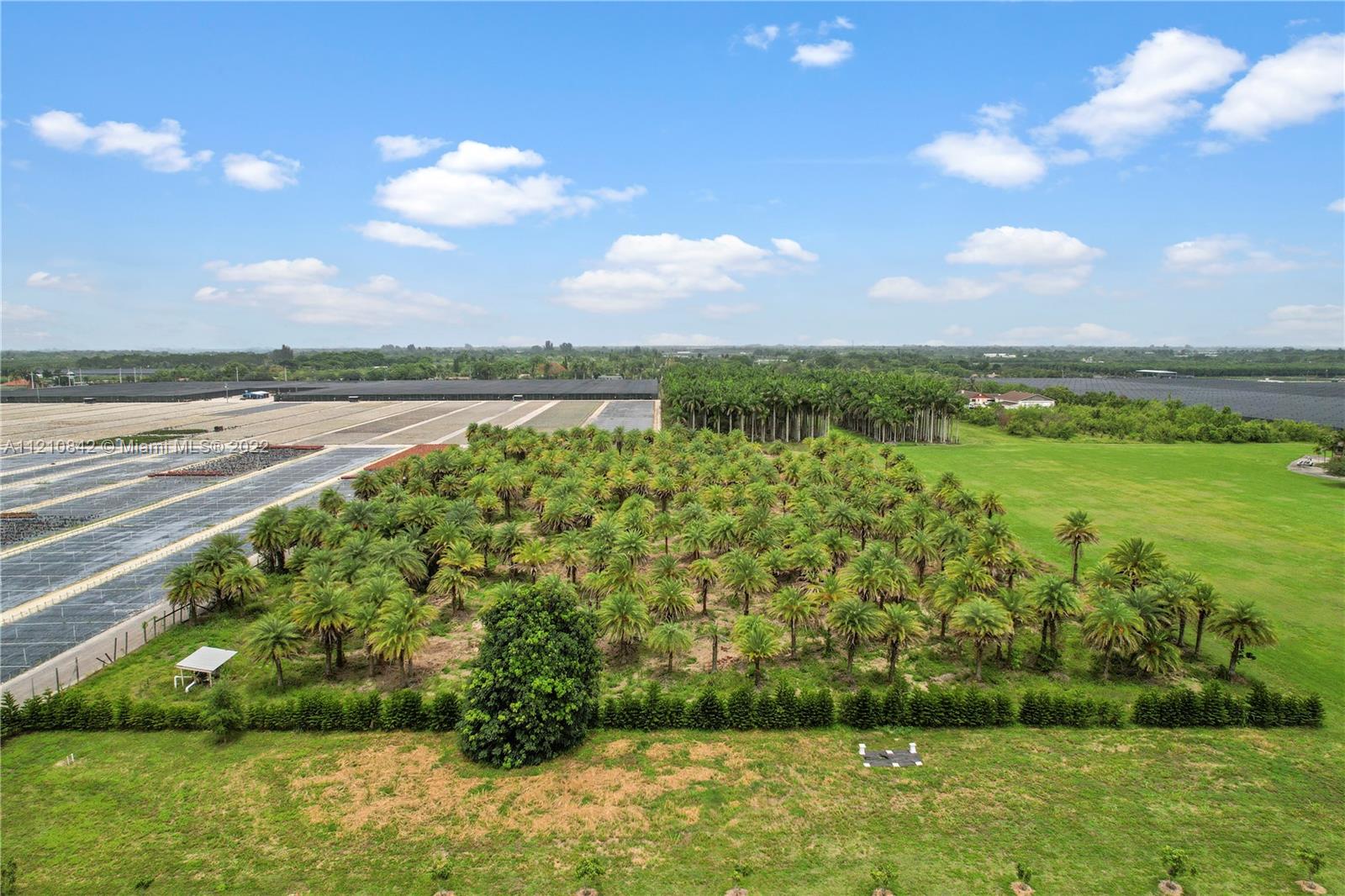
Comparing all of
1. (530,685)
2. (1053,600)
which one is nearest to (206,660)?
(530,685)

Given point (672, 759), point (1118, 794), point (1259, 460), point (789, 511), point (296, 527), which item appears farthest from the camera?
point (1259, 460)

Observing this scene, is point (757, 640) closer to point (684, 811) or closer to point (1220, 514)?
point (684, 811)

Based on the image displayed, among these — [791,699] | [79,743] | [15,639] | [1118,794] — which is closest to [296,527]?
[15,639]

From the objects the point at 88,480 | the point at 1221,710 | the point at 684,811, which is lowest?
the point at 684,811

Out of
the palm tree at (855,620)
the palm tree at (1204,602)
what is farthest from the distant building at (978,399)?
the palm tree at (855,620)

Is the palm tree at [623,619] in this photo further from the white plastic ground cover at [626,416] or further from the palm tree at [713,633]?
the white plastic ground cover at [626,416]

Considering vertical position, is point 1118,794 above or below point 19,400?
below

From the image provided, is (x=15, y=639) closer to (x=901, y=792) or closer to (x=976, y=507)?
(x=901, y=792)
